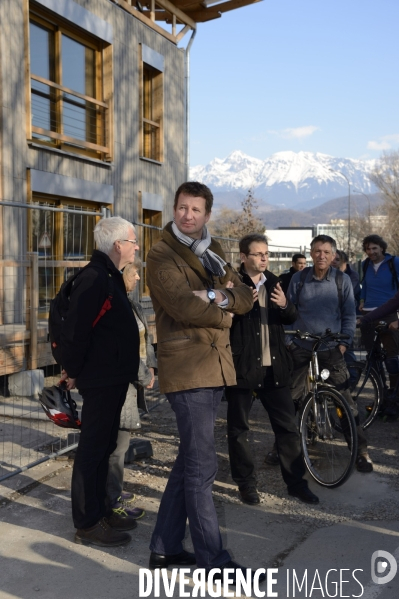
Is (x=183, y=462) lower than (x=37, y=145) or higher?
lower

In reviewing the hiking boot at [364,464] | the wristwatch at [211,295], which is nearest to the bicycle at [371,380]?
the hiking boot at [364,464]

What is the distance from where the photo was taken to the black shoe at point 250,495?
530 centimetres

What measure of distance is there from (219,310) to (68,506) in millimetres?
2226

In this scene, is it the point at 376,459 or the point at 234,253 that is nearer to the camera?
the point at 376,459

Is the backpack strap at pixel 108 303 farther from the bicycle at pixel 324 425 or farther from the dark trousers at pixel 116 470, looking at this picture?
the bicycle at pixel 324 425

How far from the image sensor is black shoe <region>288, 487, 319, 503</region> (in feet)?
17.6

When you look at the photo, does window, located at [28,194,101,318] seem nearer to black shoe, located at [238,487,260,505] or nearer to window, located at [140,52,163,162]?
window, located at [140,52,163,162]

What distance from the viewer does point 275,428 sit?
5574 mm

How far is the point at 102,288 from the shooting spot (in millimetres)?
4309

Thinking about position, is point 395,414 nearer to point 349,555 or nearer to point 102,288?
point 349,555

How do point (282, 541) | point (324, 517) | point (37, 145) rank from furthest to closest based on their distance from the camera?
point (37, 145) → point (324, 517) → point (282, 541)

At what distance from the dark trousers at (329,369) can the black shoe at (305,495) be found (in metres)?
1.07

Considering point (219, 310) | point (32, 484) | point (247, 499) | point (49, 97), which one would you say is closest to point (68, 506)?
point (32, 484)

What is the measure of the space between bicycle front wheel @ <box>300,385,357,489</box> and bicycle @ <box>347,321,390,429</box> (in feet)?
5.41
